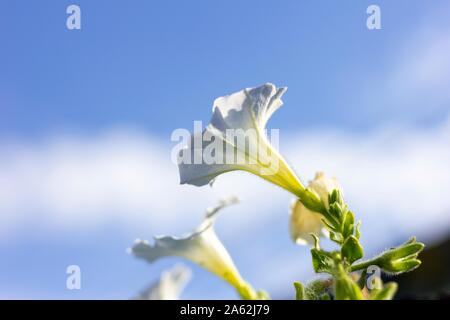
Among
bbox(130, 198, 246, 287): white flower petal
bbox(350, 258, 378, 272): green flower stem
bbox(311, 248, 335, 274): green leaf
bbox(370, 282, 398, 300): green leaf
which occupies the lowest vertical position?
bbox(370, 282, 398, 300): green leaf

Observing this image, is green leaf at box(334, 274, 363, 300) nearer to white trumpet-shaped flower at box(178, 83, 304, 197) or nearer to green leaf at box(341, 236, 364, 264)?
green leaf at box(341, 236, 364, 264)

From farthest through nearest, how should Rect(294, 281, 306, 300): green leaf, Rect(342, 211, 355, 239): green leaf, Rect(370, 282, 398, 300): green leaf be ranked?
1. Rect(342, 211, 355, 239): green leaf
2. Rect(294, 281, 306, 300): green leaf
3. Rect(370, 282, 398, 300): green leaf

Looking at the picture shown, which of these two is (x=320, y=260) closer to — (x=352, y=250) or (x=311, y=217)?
(x=352, y=250)

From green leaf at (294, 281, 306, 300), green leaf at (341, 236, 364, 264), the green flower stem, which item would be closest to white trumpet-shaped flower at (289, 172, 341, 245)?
the green flower stem

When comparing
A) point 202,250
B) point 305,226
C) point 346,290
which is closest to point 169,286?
point 202,250
